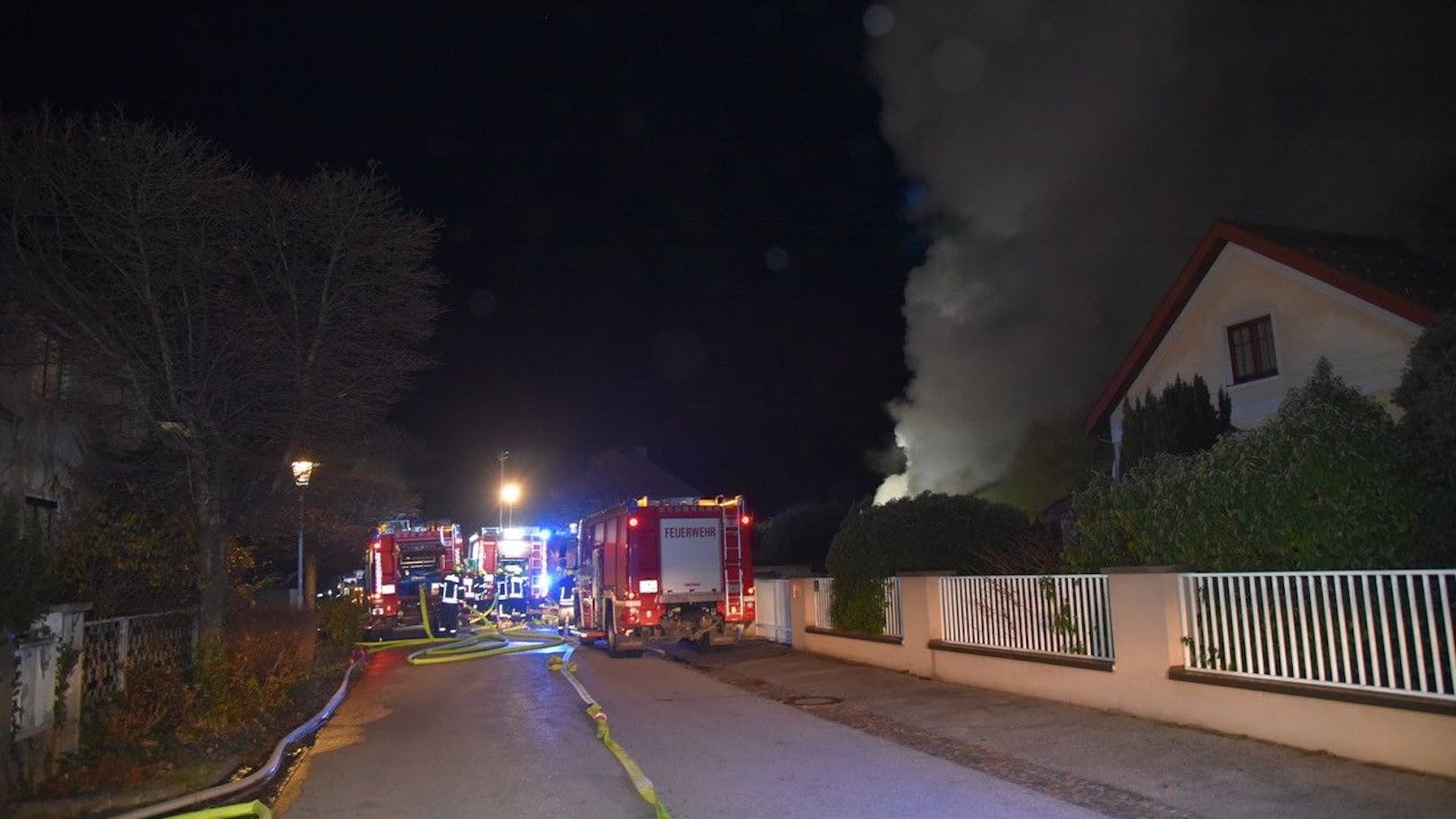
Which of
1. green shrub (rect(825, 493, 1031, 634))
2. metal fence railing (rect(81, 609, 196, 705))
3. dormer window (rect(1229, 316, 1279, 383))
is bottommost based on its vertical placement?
metal fence railing (rect(81, 609, 196, 705))

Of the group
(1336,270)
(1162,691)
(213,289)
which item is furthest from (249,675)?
(1336,270)

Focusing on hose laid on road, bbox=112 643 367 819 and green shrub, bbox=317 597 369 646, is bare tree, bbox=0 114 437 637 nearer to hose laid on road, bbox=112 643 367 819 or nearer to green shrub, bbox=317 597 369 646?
hose laid on road, bbox=112 643 367 819

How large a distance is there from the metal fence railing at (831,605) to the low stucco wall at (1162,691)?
23.1 inches

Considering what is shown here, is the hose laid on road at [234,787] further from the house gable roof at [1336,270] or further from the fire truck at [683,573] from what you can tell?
the house gable roof at [1336,270]

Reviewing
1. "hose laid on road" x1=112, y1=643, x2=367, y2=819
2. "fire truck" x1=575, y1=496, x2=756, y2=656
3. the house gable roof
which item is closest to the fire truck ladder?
"fire truck" x1=575, y1=496, x2=756, y2=656

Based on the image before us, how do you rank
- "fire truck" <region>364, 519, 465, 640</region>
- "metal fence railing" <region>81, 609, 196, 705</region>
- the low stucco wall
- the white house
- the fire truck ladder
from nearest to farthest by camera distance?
the low stucco wall, "metal fence railing" <region>81, 609, 196, 705</region>, the white house, the fire truck ladder, "fire truck" <region>364, 519, 465, 640</region>

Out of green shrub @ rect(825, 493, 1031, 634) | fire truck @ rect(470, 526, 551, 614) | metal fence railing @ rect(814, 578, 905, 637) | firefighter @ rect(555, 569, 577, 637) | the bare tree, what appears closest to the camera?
the bare tree

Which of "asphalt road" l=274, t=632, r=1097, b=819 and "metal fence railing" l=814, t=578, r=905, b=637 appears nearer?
"asphalt road" l=274, t=632, r=1097, b=819

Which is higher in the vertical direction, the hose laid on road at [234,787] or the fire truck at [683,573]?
the fire truck at [683,573]

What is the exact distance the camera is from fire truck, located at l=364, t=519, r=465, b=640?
26.0 metres

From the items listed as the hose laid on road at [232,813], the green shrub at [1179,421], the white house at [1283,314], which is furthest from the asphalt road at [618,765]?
the white house at [1283,314]

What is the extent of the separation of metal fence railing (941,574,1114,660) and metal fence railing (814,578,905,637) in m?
1.48

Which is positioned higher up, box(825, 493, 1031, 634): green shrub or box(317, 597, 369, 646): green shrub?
box(825, 493, 1031, 634): green shrub

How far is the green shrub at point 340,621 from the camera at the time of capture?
19.9 metres
